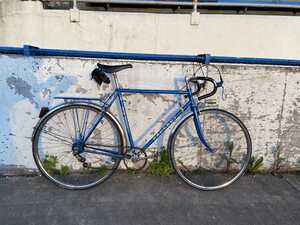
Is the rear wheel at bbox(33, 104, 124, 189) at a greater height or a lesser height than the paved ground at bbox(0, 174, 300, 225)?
greater

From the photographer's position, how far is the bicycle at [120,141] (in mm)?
2301

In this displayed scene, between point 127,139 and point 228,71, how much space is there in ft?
4.59

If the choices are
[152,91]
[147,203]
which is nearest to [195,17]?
[152,91]

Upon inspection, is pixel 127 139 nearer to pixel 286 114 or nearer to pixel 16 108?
pixel 16 108

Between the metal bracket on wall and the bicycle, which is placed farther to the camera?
the metal bracket on wall

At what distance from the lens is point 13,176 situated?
2.60m

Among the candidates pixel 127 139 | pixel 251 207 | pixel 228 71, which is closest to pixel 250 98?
pixel 228 71

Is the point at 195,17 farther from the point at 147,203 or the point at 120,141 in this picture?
the point at 147,203

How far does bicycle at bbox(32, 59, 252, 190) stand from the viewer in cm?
230

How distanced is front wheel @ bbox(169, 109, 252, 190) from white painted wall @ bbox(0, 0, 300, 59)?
17.3 ft

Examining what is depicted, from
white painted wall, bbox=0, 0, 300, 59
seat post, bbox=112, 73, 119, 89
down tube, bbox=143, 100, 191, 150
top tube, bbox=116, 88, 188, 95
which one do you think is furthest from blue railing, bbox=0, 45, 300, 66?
white painted wall, bbox=0, 0, 300, 59

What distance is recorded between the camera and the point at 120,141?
91.7 inches

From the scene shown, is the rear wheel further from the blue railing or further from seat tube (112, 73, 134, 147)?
the blue railing

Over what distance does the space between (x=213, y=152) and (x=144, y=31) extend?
5633 millimetres
